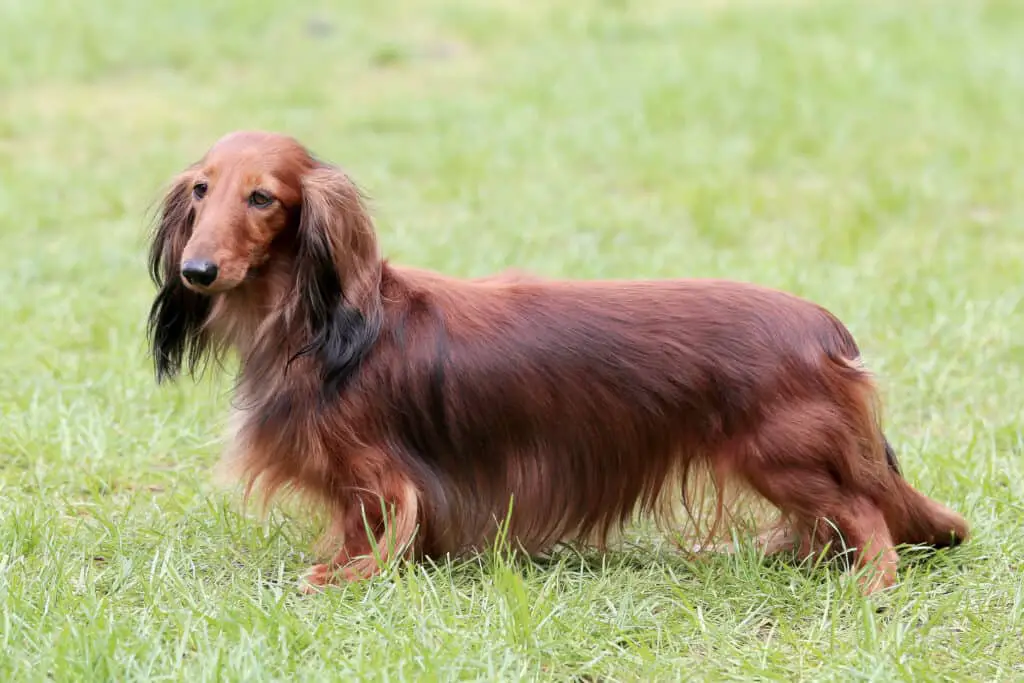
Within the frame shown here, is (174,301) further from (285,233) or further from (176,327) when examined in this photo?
(285,233)

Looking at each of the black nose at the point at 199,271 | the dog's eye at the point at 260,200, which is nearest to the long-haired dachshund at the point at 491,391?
the dog's eye at the point at 260,200

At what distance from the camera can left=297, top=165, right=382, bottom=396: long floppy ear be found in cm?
372

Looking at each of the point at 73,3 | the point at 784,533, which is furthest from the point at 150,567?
the point at 73,3

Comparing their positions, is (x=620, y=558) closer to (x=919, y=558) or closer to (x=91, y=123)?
(x=919, y=558)

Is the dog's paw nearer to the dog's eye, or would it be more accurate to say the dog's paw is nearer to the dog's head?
the dog's head

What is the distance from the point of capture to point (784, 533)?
13.3ft

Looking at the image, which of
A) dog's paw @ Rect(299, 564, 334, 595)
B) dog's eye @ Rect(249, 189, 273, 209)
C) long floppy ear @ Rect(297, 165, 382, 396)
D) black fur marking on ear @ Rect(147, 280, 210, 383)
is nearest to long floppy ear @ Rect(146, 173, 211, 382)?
black fur marking on ear @ Rect(147, 280, 210, 383)

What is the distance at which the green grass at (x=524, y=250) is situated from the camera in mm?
3492

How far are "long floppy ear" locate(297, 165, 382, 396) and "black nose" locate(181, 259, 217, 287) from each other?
29 centimetres

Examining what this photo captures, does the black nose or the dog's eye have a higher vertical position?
the dog's eye

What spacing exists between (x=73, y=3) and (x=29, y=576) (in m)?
9.64

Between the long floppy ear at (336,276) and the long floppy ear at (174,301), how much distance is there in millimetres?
375

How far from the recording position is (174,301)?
400cm

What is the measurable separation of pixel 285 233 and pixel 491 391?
0.71m
